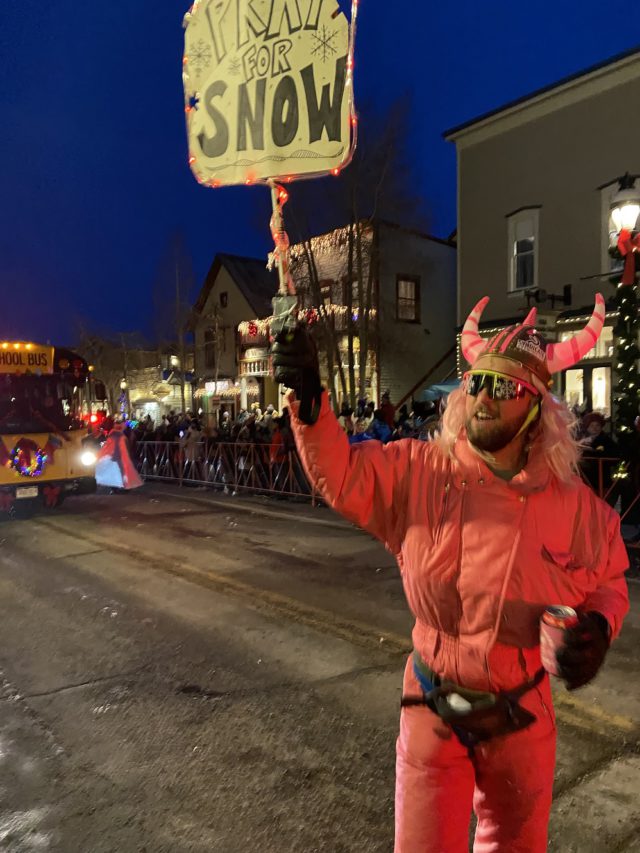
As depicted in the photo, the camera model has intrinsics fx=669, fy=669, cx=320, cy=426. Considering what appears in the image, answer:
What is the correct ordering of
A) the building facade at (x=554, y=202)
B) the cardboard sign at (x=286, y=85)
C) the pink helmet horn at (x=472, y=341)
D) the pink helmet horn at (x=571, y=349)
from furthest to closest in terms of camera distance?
the building facade at (x=554, y=202)
the cardboard sign at (x=286, y=85)
the pink helmet horn at (x=472, y=341)
the pink helmet horn at (x=571, y=349)

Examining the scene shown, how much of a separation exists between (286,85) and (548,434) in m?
1.75

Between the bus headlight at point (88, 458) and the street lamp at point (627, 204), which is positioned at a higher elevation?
the street lamp at point (627, 204)

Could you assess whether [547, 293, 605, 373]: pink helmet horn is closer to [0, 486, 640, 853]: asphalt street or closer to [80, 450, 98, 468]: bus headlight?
[0, 486, 640, 853]: asphalt street

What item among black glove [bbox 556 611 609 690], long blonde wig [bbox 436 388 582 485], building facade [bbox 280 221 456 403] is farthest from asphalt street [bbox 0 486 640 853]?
building facade [bbox 280 221 456 403]

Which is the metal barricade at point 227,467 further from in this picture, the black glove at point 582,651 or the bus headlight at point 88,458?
the black glove at point 582,651

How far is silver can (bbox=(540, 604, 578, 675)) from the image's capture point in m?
1.86

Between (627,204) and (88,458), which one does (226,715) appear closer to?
(627,204)

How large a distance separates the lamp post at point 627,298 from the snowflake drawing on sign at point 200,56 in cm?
738

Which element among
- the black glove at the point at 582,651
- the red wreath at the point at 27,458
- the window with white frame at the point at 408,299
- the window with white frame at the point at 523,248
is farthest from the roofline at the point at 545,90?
the black glove at the point at 582,651

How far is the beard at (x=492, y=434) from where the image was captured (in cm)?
212

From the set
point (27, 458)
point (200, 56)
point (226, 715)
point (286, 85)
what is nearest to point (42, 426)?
point (27, 458)

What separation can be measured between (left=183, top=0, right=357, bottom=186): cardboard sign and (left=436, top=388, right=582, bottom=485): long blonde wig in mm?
1154

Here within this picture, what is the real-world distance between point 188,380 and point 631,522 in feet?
90.0

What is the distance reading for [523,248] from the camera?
18188 mm
